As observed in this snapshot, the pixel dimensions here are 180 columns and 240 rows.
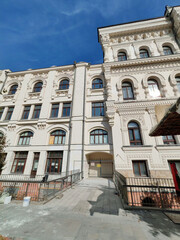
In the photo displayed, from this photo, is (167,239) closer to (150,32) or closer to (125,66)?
(125,66)

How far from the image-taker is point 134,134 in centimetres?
1223

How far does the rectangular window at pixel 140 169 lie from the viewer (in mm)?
10601

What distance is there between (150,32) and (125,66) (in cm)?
904

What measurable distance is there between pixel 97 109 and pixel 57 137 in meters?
7.14

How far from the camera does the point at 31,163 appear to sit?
1349 centimetres

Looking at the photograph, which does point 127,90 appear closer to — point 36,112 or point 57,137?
point 57,137

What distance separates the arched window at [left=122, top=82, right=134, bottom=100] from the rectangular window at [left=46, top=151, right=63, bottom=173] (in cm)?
1175

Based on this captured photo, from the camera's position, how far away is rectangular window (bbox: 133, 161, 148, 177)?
10.6 m

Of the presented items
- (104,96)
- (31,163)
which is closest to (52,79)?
(104,96)

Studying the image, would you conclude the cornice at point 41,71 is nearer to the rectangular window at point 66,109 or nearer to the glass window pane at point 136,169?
the rectangular window at point 66,109

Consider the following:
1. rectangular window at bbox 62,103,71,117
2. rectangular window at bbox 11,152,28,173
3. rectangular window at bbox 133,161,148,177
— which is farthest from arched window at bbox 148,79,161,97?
rectangular window at bbox 11,152,28,173

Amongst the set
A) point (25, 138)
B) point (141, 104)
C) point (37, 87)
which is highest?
point (37, 87)

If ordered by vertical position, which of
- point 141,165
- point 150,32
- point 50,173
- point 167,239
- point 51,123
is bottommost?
point 167,239

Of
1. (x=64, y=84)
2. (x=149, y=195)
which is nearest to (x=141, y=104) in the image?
(x=149, y=195)
